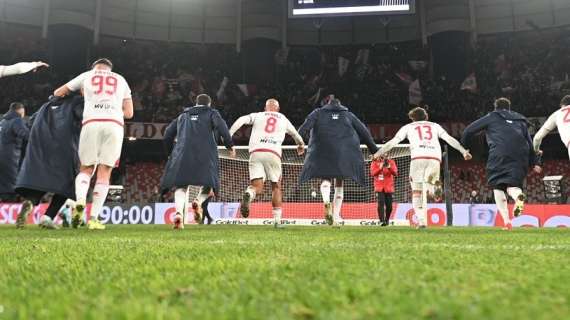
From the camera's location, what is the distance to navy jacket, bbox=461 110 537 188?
24.5ft

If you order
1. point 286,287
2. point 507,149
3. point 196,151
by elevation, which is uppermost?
point 507,149

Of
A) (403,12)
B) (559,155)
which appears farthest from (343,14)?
(559,155)

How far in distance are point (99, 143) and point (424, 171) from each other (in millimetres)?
5256

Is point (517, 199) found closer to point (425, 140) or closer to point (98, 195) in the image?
point (425, 140)

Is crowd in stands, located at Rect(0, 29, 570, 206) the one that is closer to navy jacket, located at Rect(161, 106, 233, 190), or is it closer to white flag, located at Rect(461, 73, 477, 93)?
white flag, located at Rect(461, 73, 477, 93)

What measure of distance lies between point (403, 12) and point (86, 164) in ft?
47.1

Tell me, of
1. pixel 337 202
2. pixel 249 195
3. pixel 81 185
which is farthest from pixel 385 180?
pixel 81 185

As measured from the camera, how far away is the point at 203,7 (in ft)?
88.4

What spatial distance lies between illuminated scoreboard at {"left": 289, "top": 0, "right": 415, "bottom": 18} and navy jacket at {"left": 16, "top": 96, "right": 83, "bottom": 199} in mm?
12637

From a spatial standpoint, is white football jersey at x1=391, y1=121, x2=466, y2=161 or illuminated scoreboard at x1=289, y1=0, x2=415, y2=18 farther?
illuminated scoreboard at x1=289, y1=0, x2=415, y2=18

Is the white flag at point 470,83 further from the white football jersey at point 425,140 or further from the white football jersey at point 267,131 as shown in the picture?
the white football jersey at point 267,131

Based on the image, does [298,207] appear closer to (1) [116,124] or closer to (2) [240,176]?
(2) [240,176]

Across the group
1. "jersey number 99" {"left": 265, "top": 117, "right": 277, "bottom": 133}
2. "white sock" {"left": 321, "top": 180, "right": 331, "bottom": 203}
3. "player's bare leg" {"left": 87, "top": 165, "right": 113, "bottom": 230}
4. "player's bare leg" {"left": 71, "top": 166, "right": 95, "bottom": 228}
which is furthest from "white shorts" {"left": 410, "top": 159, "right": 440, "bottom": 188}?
"player's bare leg" {"left": 71, "top": 166, "right": 95, "bottom": 228}

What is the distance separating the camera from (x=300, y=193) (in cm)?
1434
